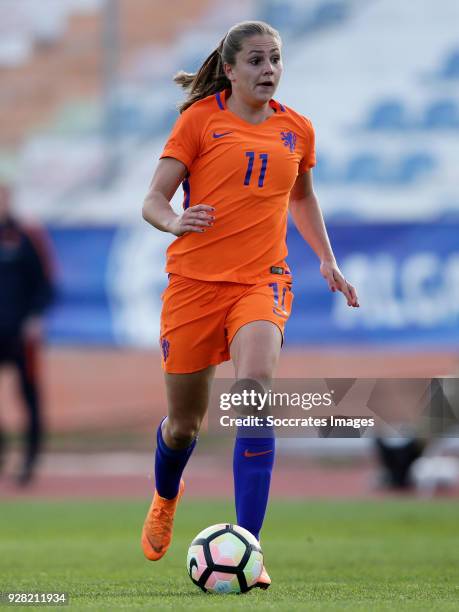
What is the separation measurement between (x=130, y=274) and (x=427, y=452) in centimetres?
449

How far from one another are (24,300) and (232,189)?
8.17 m

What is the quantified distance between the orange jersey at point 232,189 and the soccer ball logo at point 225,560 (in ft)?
3.28

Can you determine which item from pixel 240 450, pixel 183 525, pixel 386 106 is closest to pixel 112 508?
pixel 183 525

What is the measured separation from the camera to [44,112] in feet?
59.2

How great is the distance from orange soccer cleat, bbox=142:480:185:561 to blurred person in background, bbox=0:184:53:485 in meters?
6.87

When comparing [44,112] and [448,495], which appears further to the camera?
[44,112]

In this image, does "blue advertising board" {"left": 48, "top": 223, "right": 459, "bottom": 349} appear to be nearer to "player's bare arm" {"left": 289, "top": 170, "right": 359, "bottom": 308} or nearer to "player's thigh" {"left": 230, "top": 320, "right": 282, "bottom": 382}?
"player's bare arm" {"left": 289, "top": 170, "right": 359, "bottom": 308}

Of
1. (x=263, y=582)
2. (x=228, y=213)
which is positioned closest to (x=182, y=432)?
(x=263, y=582)

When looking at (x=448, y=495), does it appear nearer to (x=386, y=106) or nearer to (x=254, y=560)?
(x=386, y=106)

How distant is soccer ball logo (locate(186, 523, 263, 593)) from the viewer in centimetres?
448

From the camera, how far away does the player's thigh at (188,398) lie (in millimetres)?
5039

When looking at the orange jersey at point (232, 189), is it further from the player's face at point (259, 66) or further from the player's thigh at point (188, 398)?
the player's thigh at point (188, 398)

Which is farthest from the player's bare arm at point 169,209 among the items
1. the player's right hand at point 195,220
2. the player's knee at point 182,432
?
the player's knee at point 182,432

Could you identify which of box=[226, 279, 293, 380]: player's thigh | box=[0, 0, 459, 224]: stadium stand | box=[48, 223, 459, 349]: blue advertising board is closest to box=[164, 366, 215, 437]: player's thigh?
box=[226, 279, 293, 380]: player's thigh
